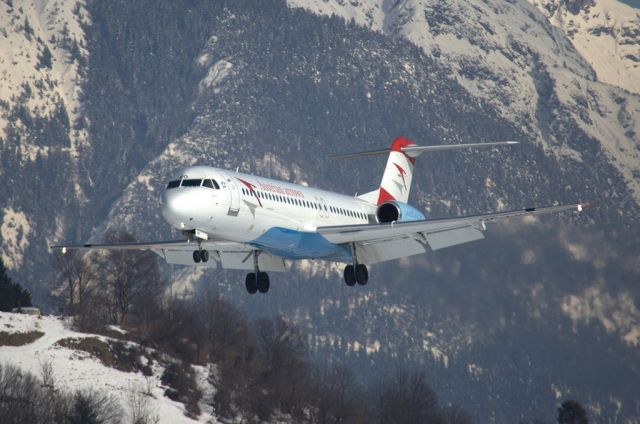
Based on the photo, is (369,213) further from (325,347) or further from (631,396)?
(325,347)

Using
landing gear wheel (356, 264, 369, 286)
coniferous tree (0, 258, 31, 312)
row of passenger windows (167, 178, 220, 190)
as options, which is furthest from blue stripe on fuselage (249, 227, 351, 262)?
coniferous tree (0, 258, 31, 312)

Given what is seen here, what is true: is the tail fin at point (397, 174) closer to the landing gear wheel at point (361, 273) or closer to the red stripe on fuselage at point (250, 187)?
the landing gear wheel at point (361, 273)

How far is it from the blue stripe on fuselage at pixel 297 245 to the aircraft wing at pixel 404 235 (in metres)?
0.43

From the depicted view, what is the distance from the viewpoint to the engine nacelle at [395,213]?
64875 mm

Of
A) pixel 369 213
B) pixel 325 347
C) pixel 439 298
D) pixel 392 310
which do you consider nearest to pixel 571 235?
pixel 439 298

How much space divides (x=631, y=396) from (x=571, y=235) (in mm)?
15124

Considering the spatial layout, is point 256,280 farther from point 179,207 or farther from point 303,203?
point 179,207

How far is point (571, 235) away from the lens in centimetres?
13400

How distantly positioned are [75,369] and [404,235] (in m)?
38.5

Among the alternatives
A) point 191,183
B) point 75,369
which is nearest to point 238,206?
point 191,183

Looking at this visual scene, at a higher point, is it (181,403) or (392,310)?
(392,310)

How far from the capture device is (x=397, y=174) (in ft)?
235

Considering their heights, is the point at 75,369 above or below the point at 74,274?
below

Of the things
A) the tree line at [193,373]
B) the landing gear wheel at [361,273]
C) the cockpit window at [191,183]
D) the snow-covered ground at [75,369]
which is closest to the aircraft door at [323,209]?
the landing gear wheel at [361,273]
